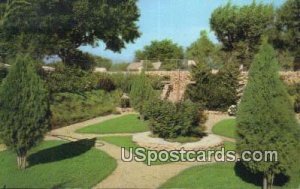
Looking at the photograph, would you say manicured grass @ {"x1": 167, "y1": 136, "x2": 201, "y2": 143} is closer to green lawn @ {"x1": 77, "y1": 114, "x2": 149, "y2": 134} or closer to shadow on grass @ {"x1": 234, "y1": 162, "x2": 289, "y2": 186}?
shadow on grass @ {"x1": 234, "y1": 162, "x2": 289, "y2": 186}

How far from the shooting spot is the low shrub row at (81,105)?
22.2 m

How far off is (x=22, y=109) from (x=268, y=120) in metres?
6.22

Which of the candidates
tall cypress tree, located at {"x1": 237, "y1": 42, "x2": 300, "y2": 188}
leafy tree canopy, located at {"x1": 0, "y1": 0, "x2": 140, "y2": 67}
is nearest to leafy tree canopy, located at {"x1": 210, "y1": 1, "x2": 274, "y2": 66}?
leafy tree canopy, located at {"x1": 0, "y1": 0, "x2": 140, "y2": 67}

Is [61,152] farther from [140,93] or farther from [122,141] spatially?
[140,93]

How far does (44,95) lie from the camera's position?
38.1 ft

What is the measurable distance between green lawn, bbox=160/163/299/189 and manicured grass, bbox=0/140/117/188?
6.48 feet

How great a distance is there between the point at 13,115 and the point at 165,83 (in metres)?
22.7

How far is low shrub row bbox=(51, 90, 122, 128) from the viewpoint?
22234 mm

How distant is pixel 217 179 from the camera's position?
10.7 metres

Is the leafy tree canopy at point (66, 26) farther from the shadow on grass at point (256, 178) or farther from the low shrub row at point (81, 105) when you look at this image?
the shadow on grass at point (256, 178)

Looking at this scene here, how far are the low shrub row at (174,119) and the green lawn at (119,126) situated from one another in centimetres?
356

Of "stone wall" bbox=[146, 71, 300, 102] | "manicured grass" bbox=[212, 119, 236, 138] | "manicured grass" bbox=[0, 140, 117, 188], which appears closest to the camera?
"manicured grass" bbox=[0, 140, 117, 188]

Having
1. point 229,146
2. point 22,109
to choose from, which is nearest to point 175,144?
point 229,146

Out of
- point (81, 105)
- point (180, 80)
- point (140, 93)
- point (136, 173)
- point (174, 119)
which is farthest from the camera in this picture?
point (180, 80)
